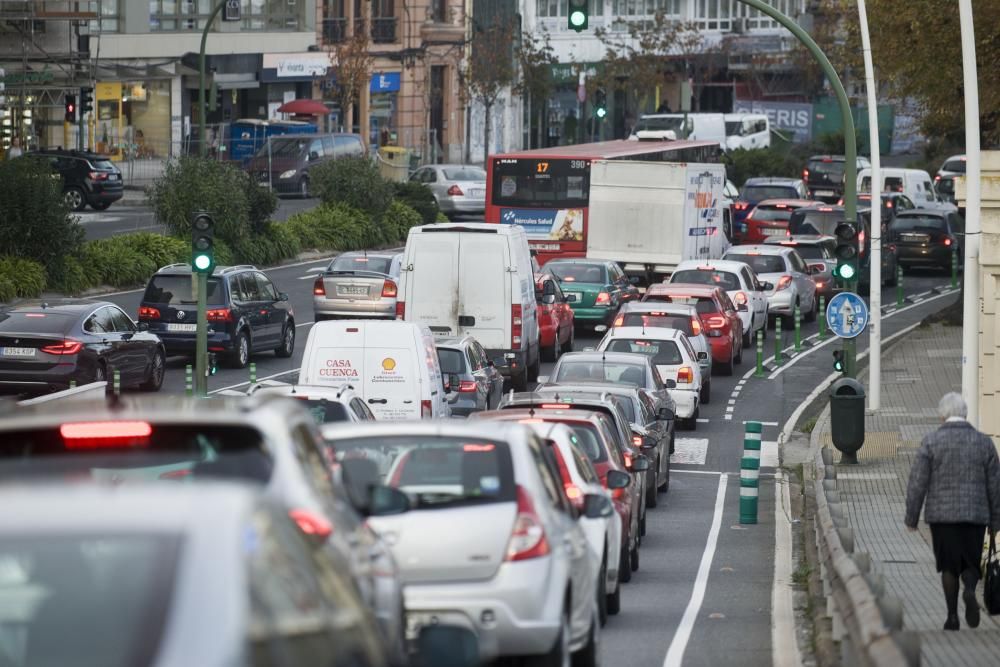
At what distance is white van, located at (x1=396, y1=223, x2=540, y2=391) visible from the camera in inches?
1123

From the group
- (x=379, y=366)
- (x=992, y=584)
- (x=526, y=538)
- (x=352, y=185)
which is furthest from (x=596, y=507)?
(x=352, y=185)

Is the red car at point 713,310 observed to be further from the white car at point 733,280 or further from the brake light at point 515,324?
the brake light at point 515,324

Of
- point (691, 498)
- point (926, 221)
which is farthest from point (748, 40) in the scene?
point (691, 498)

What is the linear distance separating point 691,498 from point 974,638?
10.3m

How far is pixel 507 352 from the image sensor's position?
2917 cm

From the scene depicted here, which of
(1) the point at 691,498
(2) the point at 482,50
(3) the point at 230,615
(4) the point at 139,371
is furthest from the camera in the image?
(2) the point at 482,50

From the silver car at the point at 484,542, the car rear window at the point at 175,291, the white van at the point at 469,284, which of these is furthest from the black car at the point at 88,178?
the silver car at the point at 484,542

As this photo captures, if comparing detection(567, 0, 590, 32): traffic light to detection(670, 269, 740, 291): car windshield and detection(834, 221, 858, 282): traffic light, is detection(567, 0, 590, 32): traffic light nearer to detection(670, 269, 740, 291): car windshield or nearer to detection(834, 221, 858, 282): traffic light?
detection(834, 221, 858, 282): traffic light

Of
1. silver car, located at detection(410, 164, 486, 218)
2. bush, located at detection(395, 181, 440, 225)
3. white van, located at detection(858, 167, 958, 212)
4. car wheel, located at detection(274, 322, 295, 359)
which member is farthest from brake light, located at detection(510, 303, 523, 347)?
white van, located at detection(858, 167, 958, 212)

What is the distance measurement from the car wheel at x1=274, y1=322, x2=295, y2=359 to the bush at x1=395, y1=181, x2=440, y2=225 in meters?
23.0

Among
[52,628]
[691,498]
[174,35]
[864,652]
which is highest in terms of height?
[174,35]

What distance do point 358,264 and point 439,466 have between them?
26.8 meters

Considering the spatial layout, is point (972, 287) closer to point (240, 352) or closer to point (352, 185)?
point (240, 352)

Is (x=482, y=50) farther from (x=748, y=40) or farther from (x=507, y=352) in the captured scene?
(x=507, y=352)
